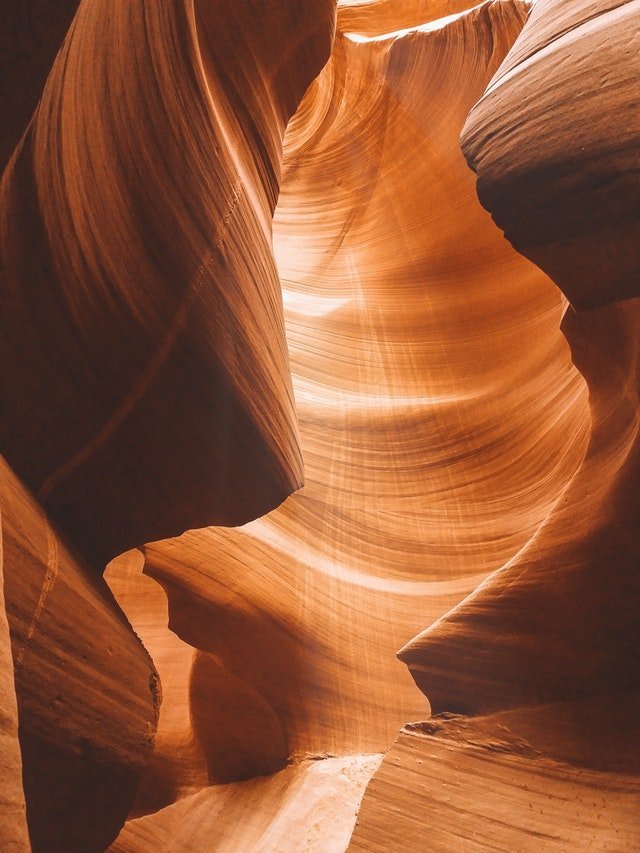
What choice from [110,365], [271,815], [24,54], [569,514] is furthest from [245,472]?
[271,815]

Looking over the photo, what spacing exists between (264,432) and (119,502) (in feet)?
0.95

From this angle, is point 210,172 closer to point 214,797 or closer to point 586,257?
point 586,257

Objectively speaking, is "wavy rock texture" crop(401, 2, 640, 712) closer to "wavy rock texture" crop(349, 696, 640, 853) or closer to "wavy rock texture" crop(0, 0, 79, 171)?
"wavy rock texture" crop(349, 696, 640, 853)

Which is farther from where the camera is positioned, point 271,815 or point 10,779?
point 271,815

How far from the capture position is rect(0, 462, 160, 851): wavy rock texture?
1248 mm

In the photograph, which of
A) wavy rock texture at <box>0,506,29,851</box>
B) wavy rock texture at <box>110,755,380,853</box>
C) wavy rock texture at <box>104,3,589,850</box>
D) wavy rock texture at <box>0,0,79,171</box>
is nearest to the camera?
wavy rock texture at <box>0,506,29,851</box>

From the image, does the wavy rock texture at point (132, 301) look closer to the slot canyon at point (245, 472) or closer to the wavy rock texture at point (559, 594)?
the slot canyon at point (245, 472)

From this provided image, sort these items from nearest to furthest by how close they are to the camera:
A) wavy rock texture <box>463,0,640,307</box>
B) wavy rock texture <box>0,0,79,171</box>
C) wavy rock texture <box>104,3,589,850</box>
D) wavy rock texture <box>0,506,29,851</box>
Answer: wavy rock texture <box>0,506,29,851</box>, wavy rock texture <box>463,0,640,307</box>, wavy rock texture <box>0,0,79,171</box>, wavy rock texture <box>104,3,589,850</box>

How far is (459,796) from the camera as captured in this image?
4.86 feet

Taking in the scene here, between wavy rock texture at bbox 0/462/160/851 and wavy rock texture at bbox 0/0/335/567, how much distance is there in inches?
4.7

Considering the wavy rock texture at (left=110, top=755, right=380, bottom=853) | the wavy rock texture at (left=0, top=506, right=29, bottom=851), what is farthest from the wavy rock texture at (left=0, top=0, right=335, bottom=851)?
the wavy rock texture at (left=110, top=755, right=380, bottom=853)

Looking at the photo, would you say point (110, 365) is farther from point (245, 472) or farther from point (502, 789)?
point (502, 789)

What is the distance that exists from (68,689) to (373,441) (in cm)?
164

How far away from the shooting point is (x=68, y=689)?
131 cm
